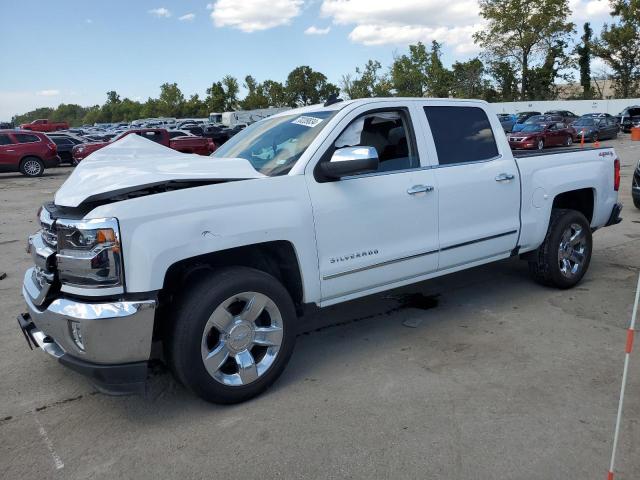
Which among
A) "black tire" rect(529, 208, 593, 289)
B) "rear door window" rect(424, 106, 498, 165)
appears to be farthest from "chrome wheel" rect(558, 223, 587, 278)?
"rear door window" rect(424, 106, 498, 165)

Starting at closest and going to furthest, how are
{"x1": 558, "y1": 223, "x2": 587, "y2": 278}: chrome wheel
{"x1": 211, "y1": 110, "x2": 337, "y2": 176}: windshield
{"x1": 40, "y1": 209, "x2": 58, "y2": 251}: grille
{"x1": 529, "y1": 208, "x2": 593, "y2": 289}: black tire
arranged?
{"x1": 40, "y1": 209, "x2": 58, "y2": 251}: grille
{"x1": 211, "y1": 110, "x2": 337, "y2": 176}: windshield
{"x1": 529, "y1": 208, "x2": 593, "y2": 289}: black tire
{"x1": 558, "y1": 223, "x2": 587, "y2": 278}: chrome wheel

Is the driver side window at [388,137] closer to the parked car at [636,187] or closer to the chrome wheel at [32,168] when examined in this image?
the parked car at [636,187]

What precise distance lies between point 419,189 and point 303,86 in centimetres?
10095

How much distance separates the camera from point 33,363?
4184 millimetres

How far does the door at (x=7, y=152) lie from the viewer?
20609 mm

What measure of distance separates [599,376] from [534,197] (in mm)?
1899

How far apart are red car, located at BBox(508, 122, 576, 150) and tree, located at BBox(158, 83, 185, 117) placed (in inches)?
3659

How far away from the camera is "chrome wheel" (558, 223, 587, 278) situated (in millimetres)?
5449

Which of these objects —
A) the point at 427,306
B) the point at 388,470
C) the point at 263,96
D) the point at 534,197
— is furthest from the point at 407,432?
the point at 263,96

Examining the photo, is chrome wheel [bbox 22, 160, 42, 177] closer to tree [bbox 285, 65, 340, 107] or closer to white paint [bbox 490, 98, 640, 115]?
white paint [bbox 490, 98, 640, 115]

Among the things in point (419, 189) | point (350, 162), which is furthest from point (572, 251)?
point (350, 162)

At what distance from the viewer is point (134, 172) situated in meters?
3.36

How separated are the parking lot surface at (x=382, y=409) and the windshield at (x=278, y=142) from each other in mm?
1517

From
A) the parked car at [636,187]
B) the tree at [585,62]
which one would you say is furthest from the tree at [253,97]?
the parked car at [636,187]
